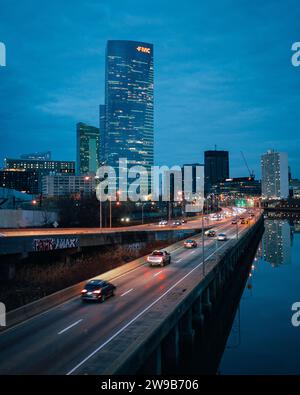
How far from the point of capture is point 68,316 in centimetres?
2662

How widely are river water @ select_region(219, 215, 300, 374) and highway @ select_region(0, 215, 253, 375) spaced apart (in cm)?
777

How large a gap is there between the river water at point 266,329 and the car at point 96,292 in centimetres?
1056

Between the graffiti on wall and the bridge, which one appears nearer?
the bridge

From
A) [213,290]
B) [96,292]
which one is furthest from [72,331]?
[213,290]

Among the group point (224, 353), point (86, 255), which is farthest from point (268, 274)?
point (224, 353)

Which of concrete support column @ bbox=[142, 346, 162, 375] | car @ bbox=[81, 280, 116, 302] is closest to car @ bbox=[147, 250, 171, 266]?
car @ bbox=[81, 280, 116, 302]

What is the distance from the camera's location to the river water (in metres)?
31.0

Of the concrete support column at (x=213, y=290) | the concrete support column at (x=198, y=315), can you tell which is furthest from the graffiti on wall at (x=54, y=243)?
the concrete support column at (x=198, y=315)

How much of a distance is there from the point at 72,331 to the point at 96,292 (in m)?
7.07

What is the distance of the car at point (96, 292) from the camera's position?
30.4m

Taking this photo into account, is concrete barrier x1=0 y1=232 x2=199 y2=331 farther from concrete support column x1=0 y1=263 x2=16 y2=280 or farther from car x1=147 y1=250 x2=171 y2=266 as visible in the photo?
car x1=147 y1=250 x2=171 y2=266

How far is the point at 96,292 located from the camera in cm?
3053
